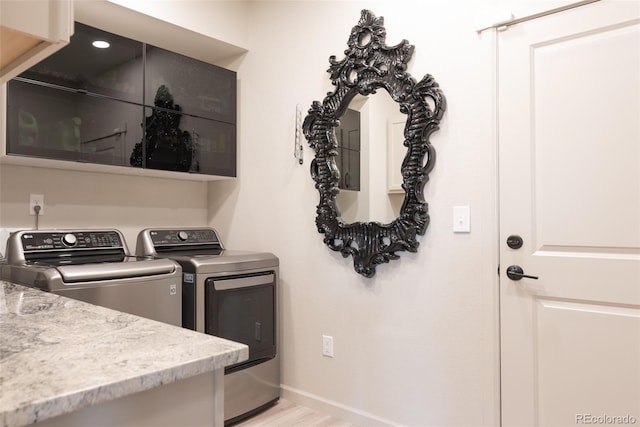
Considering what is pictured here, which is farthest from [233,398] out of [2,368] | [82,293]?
[2,368]

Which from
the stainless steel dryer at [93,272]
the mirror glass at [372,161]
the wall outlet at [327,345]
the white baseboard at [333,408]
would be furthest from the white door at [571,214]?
the stainless steel dryer at [93,272]

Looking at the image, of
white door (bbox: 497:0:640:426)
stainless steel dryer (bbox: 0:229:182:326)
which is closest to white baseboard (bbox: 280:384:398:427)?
white door (bbox: 497:0:640:426)

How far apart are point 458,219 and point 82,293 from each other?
1.70 m

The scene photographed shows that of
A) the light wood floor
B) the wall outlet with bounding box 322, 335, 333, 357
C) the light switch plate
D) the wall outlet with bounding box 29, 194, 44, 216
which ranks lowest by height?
the light wood floor

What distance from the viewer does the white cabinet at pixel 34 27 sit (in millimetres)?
678

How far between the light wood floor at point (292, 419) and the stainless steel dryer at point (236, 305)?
52mm

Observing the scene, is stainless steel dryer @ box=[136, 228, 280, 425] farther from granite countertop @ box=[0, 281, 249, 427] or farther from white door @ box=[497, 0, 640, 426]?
white door @ box=[497, 0, 640, 426]

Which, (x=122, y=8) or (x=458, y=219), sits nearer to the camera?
(x=458, y=219)

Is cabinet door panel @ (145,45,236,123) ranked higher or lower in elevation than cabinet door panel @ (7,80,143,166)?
higher

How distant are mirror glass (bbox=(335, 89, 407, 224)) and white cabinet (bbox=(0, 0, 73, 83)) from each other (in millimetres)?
1716

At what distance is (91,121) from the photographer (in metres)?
2.31

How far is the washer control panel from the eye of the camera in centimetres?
221

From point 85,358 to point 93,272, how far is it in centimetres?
133

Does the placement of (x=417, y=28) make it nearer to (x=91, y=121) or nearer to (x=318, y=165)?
(x=318, y=165)
